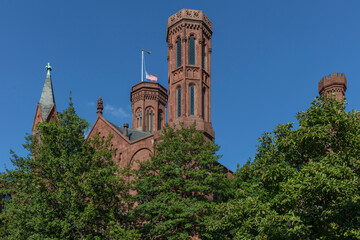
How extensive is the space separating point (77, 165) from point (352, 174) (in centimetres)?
1524

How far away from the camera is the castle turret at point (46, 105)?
58159 mm

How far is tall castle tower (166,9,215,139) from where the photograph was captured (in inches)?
1631

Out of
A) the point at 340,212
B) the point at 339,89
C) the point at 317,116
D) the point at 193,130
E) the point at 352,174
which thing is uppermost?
the point at 339,89

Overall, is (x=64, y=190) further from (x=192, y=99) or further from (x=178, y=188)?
(x=192, y=99)

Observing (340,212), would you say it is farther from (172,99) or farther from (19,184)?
(172,99)

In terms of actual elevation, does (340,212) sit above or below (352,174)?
below

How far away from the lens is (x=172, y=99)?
42.4m

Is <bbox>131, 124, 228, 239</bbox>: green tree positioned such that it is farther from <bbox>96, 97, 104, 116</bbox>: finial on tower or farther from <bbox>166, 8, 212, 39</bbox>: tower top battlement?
<bbox>96, 97, 104, 116</bbox>: finial on tower

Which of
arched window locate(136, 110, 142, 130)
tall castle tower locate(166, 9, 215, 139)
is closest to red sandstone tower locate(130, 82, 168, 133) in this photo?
arched window locate(136, 110, 142, 130)

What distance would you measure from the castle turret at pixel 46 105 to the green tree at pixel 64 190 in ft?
98.0

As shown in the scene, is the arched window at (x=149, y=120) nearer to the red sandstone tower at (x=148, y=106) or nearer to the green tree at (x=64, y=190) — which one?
the red sandstone tower at (x=148, y=106)

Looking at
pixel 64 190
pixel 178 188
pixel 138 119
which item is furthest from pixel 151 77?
pixel 64 190

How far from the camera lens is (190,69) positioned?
4253 centimetres

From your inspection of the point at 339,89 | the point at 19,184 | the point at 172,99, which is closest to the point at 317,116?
the point at 19,184
